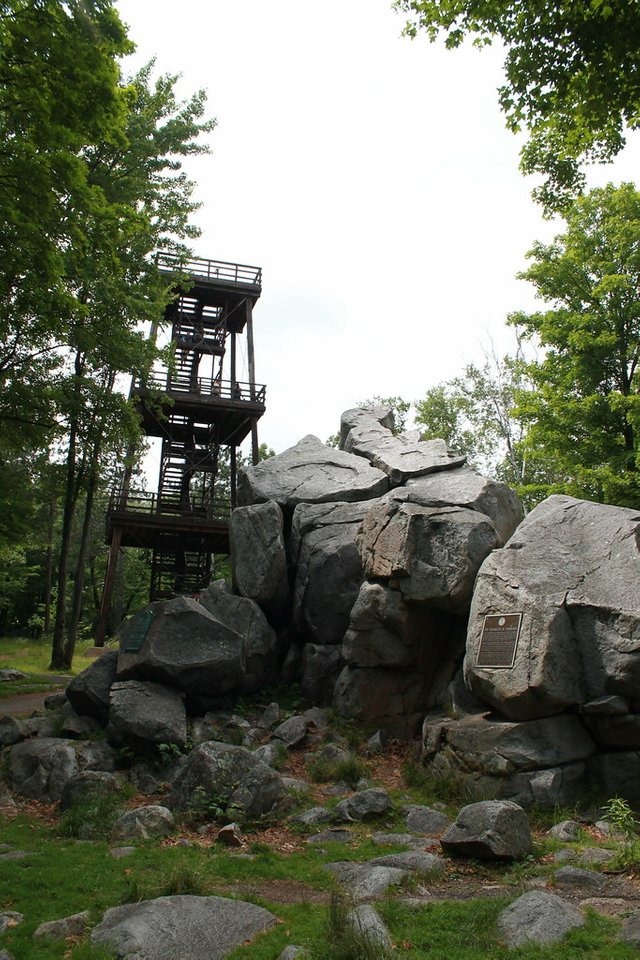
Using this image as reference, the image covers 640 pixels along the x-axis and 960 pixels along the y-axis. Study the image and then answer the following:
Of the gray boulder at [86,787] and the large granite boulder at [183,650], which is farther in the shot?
the large granite boulder at [183,650]

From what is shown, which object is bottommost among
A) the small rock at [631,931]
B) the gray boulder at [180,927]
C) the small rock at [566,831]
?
the gray boulder at [180,927]

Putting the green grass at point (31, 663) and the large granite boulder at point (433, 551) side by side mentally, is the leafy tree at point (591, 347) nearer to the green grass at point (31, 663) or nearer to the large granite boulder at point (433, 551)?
the large granite boulder at point (433, 551)

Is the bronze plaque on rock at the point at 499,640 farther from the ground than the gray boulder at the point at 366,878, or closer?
farther from the ground

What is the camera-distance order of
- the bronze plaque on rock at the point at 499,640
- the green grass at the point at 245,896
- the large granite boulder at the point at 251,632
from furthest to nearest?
the large granite boulder at the point at 251,632 < the bronze plaque on rock at the point at 499,640 < the green grass at the point at 245,896

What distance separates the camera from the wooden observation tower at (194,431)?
24844 mm

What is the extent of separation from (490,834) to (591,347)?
1562 centimetres

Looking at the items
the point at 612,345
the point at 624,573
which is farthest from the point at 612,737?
the point at 612,345

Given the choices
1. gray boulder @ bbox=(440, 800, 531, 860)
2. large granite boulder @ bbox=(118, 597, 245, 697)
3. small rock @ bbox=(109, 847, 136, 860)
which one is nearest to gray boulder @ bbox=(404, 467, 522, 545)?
large granite boulder @ bbox=(118, 597, 245, 697)

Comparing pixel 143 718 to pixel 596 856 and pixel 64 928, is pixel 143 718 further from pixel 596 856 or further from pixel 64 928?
pixel 596 856

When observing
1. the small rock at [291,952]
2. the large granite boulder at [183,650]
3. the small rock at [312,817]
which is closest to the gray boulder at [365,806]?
the small rock at [312,817]

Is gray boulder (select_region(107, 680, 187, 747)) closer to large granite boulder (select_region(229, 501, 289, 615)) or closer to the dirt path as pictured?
the dirt path

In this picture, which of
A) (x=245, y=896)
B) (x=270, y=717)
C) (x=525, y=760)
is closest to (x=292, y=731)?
(x=270, y=717)

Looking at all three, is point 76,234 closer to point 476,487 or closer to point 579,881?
point 476,487

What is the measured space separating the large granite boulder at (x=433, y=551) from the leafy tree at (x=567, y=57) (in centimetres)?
614
